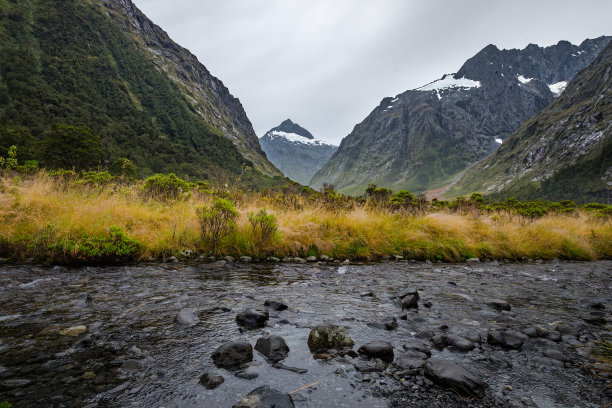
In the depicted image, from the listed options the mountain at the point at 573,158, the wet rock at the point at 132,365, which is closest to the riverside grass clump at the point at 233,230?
the wet rock at the point at 132,365

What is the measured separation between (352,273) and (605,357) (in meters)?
5.03

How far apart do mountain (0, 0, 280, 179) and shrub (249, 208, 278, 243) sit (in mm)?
72645

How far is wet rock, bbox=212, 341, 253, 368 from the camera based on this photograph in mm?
2988

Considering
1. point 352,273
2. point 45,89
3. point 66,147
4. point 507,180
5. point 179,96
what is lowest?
point 352,273

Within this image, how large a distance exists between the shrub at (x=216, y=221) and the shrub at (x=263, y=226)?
0.63m

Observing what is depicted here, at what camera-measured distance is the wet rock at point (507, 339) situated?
3514 mm

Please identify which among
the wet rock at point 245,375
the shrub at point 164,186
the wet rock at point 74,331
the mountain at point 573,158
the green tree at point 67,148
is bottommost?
the wet rock at point 74,331

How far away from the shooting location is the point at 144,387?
2.50 meters

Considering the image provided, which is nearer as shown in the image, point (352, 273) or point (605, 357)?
point (605, 357)

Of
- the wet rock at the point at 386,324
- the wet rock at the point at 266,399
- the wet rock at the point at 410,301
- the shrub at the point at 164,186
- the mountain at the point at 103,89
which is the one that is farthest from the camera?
the mountain at the point at 103,89

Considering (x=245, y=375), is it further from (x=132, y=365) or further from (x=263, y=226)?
(x=263, y=226)

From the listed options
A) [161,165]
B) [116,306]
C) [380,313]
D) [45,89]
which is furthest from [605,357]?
[45,89]

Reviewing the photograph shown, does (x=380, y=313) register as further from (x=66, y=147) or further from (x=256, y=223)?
(x=66, y=147)

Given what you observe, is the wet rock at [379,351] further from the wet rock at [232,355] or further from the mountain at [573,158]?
the mountain at [573,158]
